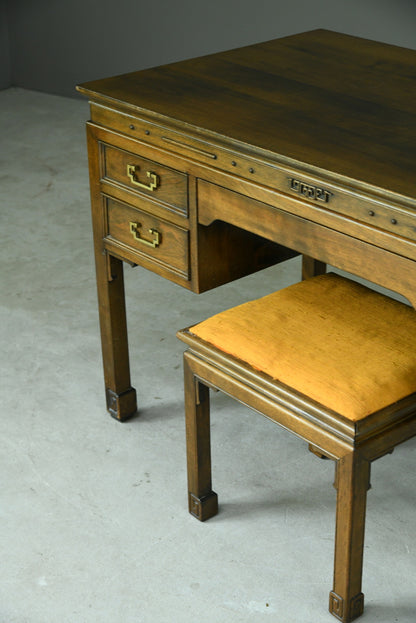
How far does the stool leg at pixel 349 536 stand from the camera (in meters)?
1.68

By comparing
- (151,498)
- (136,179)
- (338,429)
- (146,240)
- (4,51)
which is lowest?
(151,498)

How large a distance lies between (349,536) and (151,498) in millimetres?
648

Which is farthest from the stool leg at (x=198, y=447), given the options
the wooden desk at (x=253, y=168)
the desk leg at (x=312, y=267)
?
the desk leg at (x=312, y=267)

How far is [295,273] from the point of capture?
335cm

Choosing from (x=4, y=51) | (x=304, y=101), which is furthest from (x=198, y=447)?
(x=4, y=51)

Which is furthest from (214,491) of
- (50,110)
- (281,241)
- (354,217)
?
(50,110)

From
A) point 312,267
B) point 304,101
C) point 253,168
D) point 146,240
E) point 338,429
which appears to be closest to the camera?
point 338,429

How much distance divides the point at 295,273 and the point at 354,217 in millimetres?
1685

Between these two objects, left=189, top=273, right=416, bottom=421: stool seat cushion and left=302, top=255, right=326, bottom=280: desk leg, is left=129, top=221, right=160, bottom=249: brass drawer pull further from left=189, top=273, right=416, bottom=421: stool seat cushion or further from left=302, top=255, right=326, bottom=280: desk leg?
left=302, top=255, right=326, bottom=280: desk leg

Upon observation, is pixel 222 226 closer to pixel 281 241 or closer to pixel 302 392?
pixel 281 241

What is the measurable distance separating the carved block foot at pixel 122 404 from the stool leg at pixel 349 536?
879 mm

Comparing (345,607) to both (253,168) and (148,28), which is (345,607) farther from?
(148,28)

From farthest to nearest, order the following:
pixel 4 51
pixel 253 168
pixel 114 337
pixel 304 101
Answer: pixel 4 51
pixel 114 337
pixel 304 101
pixel 253 168

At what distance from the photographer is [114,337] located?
2.43 m
